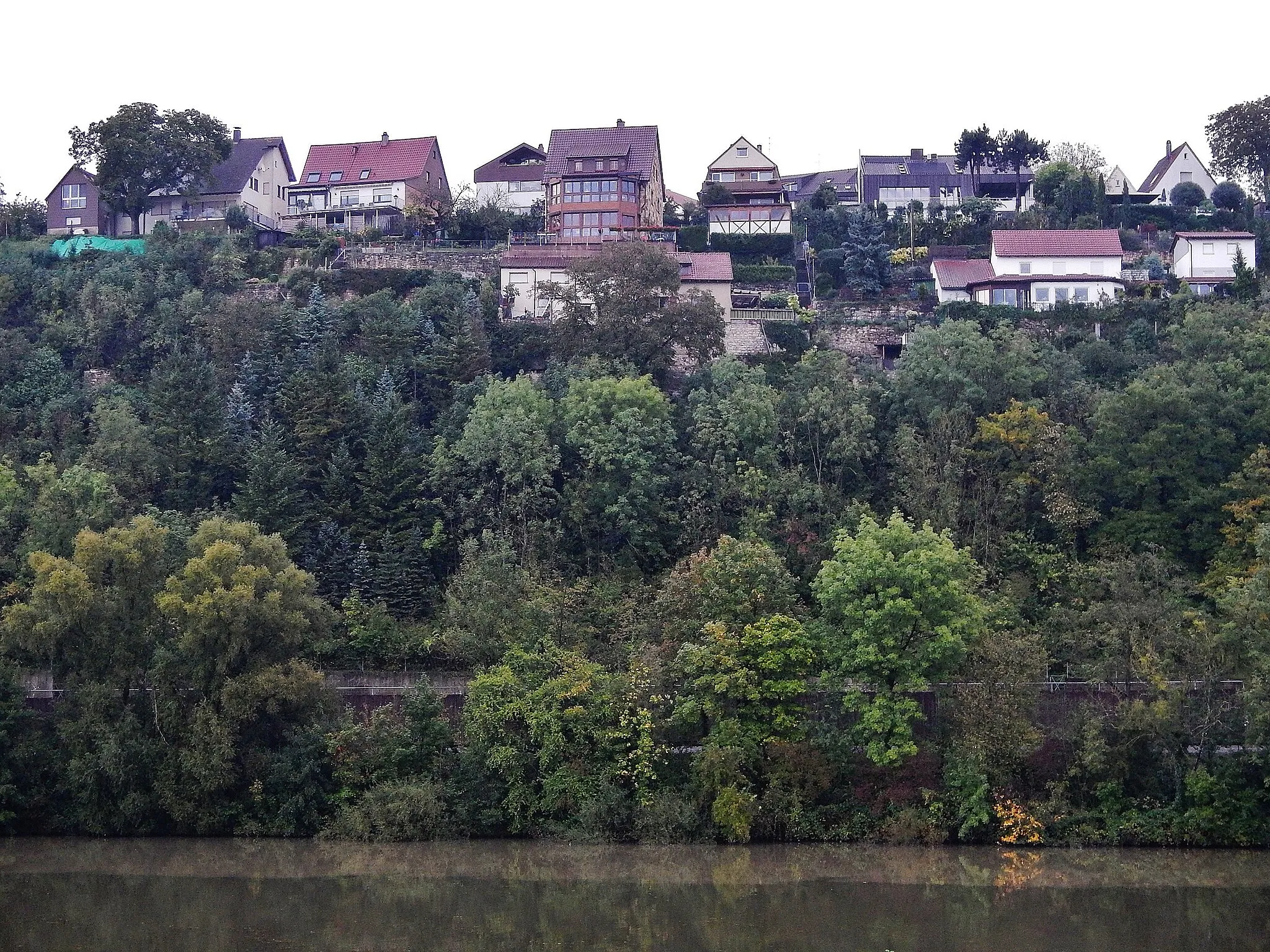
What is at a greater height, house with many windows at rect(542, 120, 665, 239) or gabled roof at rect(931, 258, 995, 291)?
house with many windows at rect(542, 120, 665, 239)

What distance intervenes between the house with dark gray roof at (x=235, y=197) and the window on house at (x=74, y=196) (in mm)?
1841

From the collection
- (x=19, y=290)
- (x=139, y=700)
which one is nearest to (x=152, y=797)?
(x=139, y=700)

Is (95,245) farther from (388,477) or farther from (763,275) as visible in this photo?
(763,275)

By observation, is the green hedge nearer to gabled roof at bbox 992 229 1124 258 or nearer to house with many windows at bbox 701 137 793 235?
house with many windows at bbox 701 137 793 235

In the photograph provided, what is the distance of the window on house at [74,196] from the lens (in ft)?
253

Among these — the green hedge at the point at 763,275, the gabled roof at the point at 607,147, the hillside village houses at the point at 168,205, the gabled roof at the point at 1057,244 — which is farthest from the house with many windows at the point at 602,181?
the gabled roof at the point at 1057,244

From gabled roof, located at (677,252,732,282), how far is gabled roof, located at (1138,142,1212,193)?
27.5 m

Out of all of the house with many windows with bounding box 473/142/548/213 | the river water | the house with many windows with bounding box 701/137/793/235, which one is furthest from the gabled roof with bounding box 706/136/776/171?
the river water

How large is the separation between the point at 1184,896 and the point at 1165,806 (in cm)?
453

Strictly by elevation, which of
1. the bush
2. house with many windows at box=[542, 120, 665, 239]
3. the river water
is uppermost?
house with many windows at box=[542, 120, 665, 239]

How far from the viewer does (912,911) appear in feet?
116

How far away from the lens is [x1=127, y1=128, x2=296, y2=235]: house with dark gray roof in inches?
2990

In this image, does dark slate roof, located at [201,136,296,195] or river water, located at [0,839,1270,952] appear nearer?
river water, located at [0,839,1270,952]

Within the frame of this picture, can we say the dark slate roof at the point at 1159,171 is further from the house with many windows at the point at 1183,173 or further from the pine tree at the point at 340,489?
the pine tree at the point at 340,489
